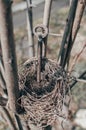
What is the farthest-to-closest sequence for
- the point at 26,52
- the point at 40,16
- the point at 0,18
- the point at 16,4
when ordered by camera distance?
the point at 16,4
the point at 40,16
the point at 26,52
the point at 0,18

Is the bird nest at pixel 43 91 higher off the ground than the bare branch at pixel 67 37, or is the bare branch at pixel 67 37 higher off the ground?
the bare branch at pixel 67 37

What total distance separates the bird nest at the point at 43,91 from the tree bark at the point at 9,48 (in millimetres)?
170

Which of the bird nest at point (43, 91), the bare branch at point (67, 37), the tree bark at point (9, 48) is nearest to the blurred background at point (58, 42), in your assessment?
the bare branch at point (67, 37)

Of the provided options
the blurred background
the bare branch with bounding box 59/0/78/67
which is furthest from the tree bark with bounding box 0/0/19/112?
the blurred background

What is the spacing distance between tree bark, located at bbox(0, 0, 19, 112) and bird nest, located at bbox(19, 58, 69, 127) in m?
0.17

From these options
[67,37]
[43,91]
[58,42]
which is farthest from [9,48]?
[58,42]

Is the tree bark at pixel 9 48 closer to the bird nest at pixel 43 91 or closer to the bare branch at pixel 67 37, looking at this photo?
the bird nest at pixel 43 91

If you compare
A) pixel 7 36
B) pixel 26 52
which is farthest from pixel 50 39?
pixel 7 36

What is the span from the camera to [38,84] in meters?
2.82

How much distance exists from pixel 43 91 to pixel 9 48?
32.2 inches

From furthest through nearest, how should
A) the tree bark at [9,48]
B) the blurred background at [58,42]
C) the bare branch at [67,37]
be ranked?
the blurred background at [58,42] < the bare branch at [67,37] < the tree bark at [9,48]

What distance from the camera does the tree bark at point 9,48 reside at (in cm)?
189

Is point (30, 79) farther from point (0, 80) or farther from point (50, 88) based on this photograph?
point (0, 80)

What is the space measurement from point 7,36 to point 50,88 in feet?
3.04
